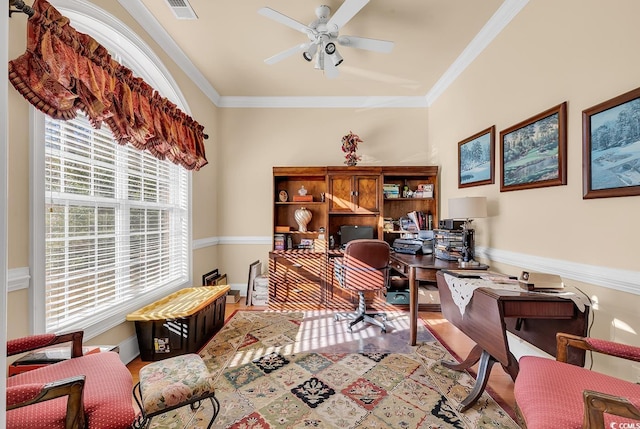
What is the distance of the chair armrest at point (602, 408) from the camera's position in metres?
0.83

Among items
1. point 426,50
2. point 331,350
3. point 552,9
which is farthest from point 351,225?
point 552,9

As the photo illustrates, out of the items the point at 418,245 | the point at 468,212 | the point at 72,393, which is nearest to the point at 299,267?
the point at 418,245

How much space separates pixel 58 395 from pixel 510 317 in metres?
2.04

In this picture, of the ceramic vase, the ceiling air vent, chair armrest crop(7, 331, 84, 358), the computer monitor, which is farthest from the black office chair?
the ceiling air vent

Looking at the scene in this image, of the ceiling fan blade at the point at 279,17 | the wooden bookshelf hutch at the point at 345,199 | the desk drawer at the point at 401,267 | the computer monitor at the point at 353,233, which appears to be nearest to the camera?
the ceiling fan blade at the point at 279,17

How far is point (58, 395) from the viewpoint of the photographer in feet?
3.09

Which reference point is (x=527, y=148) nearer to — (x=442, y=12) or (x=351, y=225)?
(x=442, y=12)

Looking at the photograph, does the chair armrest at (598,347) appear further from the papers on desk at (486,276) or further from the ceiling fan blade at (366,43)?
the ceiling fan blade at (366,43)

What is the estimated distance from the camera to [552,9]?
1.86m

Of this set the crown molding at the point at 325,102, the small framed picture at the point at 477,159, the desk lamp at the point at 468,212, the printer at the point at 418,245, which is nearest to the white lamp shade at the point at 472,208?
the desk lamp at the point at 468,212

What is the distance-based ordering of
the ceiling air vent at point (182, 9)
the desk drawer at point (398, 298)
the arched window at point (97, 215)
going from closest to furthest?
the arched window at point (97, 215) → the ceiling air vent at point (182, 9) → the desk drawer at point (398, 298)

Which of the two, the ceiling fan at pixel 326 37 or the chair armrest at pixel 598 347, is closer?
the chair armrest at pixel 598 347

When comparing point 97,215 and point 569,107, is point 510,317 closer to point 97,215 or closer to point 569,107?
point 569,107

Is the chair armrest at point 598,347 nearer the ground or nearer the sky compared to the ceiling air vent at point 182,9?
nearer the ground
